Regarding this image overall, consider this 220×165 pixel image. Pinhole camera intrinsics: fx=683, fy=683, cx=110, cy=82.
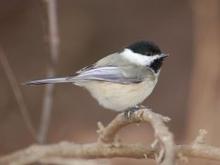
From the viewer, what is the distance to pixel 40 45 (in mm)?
5570

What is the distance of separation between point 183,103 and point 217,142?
1.29 m

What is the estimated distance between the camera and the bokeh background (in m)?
5.18

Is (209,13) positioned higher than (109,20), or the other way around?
(209,13)

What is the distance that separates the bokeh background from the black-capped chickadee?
2253mm

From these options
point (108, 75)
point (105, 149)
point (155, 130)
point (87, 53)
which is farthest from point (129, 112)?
point (87, 53)

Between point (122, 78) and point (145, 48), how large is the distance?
0.15 metres

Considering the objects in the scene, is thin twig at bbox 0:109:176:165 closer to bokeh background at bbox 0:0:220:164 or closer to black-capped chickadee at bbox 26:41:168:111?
black-capped chickadee at bbox 26:41:168:111

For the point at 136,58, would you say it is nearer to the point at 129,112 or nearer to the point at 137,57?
the point at 137,57

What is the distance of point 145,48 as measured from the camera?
2.52 metres

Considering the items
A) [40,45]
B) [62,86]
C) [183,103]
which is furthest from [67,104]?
[183,103]

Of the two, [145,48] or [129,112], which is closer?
[129,112]

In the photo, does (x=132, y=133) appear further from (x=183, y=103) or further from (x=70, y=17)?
(x=70, y=17)

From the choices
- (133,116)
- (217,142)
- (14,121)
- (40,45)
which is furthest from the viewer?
(40,45)

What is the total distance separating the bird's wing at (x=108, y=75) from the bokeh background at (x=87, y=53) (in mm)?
2288
